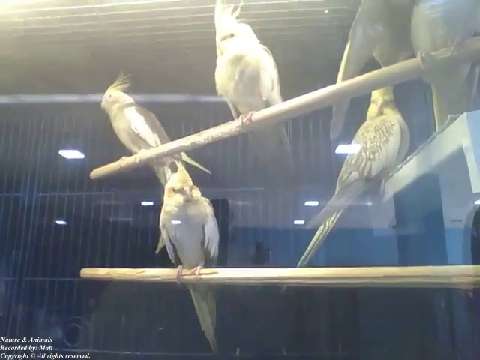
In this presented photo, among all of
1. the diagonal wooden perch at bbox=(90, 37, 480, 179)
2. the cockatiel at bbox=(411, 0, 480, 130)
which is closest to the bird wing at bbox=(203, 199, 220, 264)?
the diagonal wooden perch at bbox=(90, 37, 480, 179)

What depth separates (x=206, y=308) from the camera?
0.73 metres

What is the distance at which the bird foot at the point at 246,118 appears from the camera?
0.79 meters

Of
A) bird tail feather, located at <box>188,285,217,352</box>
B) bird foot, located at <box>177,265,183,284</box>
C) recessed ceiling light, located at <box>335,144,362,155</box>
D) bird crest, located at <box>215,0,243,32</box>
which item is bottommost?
bird tail feather, located at <box>188,285,217,352</box>

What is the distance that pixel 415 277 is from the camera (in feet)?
2.03

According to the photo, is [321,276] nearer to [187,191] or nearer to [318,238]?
[318,238]

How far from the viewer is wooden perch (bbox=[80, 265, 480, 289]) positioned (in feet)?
1.99

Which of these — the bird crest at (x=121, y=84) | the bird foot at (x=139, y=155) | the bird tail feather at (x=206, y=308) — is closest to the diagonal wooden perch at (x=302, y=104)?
the bird foot at (x=139, y=155)

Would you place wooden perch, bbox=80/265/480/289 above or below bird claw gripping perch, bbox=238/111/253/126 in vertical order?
below

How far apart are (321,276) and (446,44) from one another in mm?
367

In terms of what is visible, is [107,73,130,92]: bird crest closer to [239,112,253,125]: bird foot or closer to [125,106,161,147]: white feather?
[125,106,161,147]: white feather

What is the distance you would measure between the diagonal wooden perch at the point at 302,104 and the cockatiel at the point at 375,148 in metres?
0.03

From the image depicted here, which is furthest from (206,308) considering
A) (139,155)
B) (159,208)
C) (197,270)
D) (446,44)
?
(446,44)

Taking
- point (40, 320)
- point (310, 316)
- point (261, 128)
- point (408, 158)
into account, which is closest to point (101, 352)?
point (40, 320)

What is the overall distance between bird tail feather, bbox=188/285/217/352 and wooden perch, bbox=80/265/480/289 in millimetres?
14
